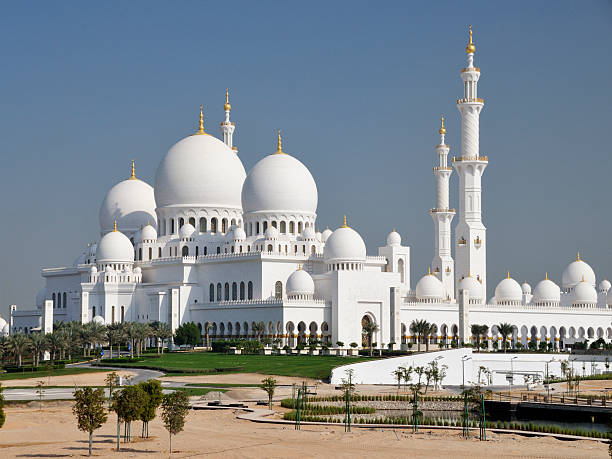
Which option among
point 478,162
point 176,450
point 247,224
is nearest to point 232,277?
point 247,224

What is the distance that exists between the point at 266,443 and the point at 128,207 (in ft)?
190

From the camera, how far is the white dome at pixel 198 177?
7738 centimetres

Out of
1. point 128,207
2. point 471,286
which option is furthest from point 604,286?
point 128,207

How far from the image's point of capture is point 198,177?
77.2 meters

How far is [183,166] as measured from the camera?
7744 cm

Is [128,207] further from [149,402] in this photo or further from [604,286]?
[149,402]

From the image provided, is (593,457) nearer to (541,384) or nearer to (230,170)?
(541,384)

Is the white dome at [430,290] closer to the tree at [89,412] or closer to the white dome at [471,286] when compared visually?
the white dome at [471,286]

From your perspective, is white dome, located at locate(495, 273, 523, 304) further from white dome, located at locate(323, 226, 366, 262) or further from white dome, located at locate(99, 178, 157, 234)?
white dome, located at locate(99, 178, 157, 234)

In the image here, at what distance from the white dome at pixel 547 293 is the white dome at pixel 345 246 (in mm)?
18025

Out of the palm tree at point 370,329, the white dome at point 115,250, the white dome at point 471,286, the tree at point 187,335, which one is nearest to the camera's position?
the palm tree at point 370,329

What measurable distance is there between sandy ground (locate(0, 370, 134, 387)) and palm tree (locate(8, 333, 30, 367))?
647 centimetres

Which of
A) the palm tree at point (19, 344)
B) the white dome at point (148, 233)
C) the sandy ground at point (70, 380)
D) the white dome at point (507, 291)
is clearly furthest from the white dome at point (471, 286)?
the palm tree at point (19, 344)

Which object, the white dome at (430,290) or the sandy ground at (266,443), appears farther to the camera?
the white dome at (430,290)
